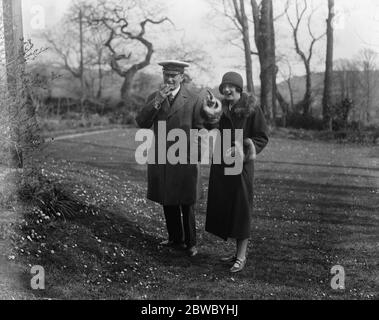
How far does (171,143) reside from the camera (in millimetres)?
5023

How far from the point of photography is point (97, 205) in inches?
246

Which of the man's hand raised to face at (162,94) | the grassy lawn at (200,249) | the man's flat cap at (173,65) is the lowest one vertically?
the grassy lawn at (200,249)

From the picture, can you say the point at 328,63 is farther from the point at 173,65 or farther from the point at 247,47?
the point at 173,65

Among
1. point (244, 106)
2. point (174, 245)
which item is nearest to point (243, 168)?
point (244, 106)

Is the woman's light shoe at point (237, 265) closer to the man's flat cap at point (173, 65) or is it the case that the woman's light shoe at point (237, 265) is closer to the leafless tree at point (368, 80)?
the man's flat cap at point (173, 65)

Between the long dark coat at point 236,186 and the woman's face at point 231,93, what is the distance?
5 cm

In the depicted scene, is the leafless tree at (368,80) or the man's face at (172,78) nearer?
the man's face at (172,78)

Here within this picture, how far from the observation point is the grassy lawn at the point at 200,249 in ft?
14.9

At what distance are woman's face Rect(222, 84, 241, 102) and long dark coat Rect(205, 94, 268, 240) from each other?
0.05 m

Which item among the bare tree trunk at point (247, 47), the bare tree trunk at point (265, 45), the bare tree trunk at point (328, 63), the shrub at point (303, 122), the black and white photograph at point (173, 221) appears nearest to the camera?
the black and white photograph at point (173, 221)

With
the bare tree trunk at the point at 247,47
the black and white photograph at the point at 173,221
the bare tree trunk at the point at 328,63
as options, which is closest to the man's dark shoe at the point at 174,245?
the black and white photograph at the point at 173,221
